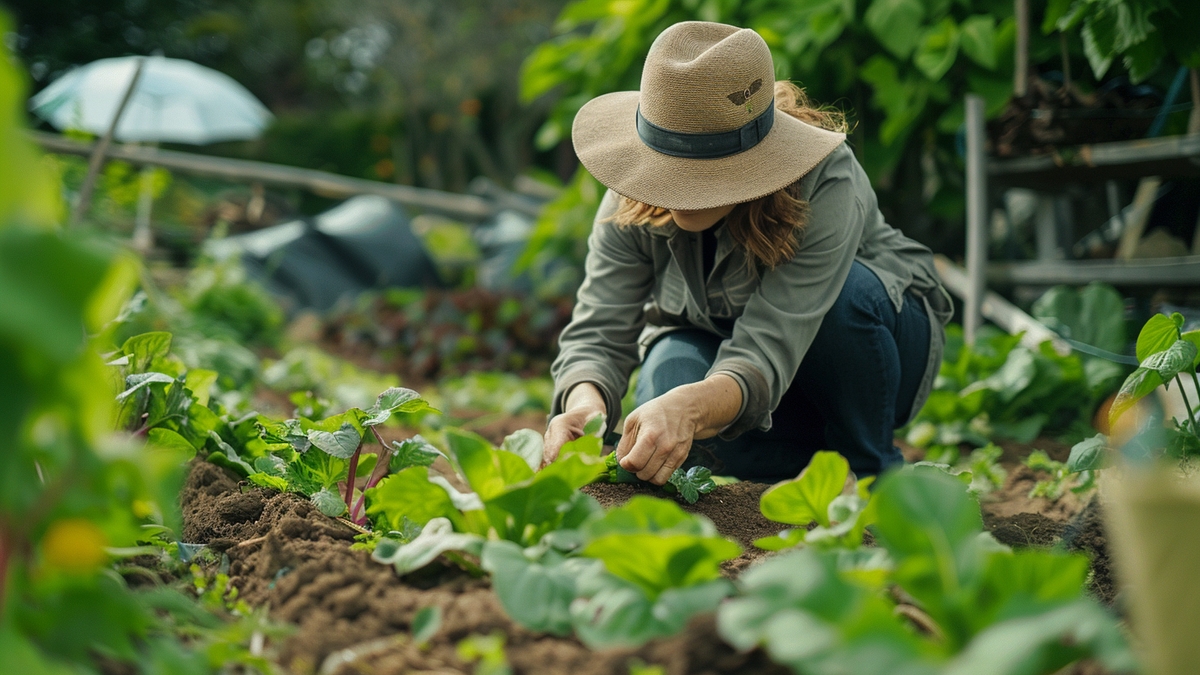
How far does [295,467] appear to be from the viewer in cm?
153

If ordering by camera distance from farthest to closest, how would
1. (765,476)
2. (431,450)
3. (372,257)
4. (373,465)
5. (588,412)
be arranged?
(372,257), (765,476), (588,412), (373,465), (431,450)

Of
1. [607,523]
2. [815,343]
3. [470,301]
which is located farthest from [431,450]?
[470,301]

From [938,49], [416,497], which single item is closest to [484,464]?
[416,497]

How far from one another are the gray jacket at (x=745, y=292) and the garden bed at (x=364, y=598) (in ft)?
1.13

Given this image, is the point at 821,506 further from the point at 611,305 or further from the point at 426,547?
the point at 611,305

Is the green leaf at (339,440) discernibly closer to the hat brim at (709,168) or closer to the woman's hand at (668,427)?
the woman's hand at (668,427)

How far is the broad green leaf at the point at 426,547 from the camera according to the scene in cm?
107

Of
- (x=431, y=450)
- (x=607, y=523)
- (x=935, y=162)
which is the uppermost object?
(x=607, y=523)

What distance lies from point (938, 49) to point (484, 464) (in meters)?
2.52

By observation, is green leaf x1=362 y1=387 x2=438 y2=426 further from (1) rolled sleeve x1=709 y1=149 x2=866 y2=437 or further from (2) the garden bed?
(1) rolled sleeve x1=709 y1=149 x2=866 y2=437

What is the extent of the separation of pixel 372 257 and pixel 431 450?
524cm

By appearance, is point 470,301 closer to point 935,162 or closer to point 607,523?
point 935,162

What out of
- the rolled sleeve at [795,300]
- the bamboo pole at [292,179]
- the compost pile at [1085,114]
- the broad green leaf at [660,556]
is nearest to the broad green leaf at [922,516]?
the broad green leaf at [660,556]

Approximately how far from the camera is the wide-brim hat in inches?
65.5
